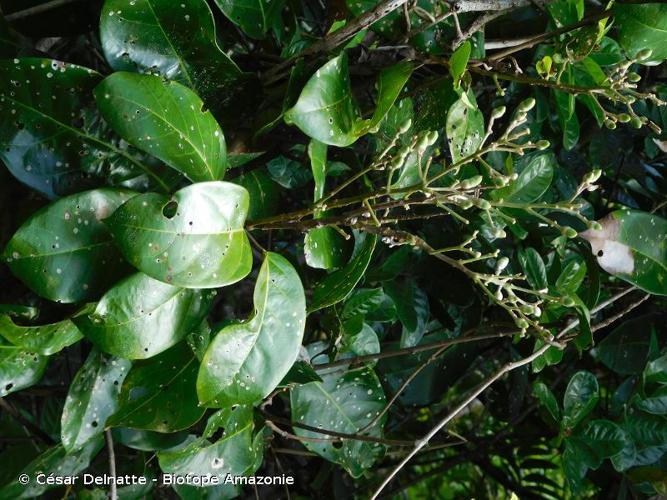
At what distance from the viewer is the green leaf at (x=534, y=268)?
2.87 ft

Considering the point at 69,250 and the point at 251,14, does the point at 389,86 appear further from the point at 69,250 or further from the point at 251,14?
the point at 69,250

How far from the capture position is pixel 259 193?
75 centimetres

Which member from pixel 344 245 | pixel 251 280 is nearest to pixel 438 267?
pixel 344 245

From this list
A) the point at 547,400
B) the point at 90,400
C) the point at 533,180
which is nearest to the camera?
the point at 90,400

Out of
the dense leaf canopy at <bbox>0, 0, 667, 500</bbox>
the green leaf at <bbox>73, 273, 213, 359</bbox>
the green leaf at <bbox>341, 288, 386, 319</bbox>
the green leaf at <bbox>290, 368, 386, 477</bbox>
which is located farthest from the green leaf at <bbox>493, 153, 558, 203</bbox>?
the green leaf at <bbox>73, 273, 213, 359</bbox>

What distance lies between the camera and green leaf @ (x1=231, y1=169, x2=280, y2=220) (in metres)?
0.74

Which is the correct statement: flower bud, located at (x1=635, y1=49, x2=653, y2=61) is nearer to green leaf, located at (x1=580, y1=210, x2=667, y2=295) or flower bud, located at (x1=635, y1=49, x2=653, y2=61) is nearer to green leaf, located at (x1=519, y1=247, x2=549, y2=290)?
green leaf, located at (x1=580, y1=210, x2=667, y2=295)

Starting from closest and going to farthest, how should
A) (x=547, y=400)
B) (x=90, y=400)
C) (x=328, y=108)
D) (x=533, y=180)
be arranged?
(x=328, y=108), (x=90, y=400), (x=533, y=180), (x=547, y=400)

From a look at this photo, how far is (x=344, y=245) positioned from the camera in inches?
28.9

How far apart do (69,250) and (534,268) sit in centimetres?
61

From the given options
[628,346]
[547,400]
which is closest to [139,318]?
[547,400]

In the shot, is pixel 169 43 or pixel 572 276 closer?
pixel 169 43

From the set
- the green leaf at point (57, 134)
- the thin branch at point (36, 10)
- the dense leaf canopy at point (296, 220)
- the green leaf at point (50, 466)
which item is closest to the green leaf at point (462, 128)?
the dense leaf canopy at point (296, 220)

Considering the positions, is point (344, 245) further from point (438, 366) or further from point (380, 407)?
point (438, 366)
